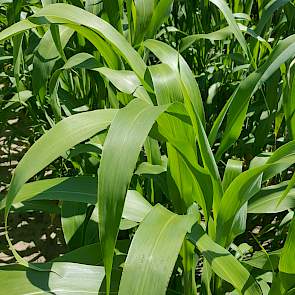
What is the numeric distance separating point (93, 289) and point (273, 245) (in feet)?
1.72

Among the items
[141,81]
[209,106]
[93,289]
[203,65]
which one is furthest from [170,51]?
[203,65]

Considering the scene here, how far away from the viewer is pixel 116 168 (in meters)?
0.58

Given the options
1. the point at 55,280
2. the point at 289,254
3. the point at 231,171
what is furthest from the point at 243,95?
the point at 55,280

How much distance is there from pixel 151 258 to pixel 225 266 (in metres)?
0.13

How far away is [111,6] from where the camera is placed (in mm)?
1048

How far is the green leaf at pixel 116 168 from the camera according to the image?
1.85ft

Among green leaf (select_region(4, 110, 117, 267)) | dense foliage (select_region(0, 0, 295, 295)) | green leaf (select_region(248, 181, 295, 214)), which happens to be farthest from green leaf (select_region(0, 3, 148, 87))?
green leaf (select_region(248, 181, 295, 214))

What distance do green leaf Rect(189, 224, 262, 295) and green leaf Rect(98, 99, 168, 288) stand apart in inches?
6.3

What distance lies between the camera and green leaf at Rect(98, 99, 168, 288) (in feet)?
1.85

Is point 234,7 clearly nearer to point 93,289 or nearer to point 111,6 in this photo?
point 111,6

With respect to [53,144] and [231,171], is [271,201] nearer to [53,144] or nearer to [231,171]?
[231,171]

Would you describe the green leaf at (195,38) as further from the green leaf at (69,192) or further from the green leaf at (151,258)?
the green leaf at (151,258)

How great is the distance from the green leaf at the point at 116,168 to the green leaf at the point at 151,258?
0.08 feet

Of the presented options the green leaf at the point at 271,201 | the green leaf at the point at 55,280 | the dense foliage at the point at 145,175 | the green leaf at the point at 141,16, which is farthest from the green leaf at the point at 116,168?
the green leaf at the point at 141,16
